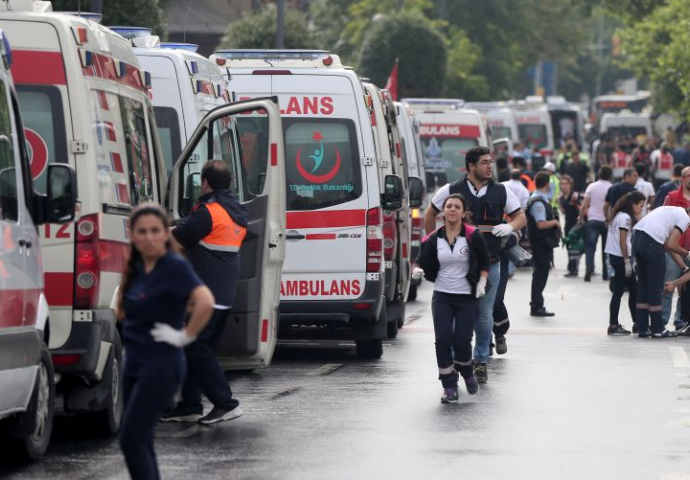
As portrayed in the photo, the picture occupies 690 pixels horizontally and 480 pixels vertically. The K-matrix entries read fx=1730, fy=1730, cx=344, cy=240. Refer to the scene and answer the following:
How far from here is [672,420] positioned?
10898mm

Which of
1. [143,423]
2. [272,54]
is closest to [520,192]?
[272,54]

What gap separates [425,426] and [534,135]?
140ft

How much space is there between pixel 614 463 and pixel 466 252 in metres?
2.98

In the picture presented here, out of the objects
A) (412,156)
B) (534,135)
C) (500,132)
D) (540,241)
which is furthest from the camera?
(534,135)

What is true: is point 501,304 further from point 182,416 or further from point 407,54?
point 407,54

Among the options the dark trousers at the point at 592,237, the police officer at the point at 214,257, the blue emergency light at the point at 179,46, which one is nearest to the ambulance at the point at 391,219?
the blue emergency light at the point at 179,46

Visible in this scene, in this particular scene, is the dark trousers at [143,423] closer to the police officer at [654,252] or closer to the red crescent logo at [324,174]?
the red crescent logo at [324,174]

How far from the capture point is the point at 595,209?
24625mm

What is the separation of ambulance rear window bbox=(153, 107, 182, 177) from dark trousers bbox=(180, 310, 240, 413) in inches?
A: 88.6

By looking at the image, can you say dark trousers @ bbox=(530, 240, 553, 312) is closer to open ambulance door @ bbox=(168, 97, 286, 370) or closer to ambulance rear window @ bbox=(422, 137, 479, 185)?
ambulance rear window @ bbox=(422, 137, 479, 185)

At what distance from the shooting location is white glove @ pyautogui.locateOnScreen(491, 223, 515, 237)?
13.0 m

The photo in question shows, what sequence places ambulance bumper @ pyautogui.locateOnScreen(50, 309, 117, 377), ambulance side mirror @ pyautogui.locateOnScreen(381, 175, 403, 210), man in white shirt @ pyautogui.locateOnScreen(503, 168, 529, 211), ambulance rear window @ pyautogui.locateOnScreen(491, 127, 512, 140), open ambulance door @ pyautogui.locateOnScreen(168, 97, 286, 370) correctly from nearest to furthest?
ambulance bumper @ pyautogui.locateOnScreen(50, 309, 117, 377) < open ambulance door @ pyautogui.locateOnScreen(168, 97, 286, 370) < ambulance side mirror @ pyautogui.locateOnScreen(381, 175, 403, 210) < man in white shirt @ pyautogui.locateOnScreen(503, 168, 529, 211) < ambulance rear window @ pyautogui.locateOnScreen(491, 127, 512, 140)

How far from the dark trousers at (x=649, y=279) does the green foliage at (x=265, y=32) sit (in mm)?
16829

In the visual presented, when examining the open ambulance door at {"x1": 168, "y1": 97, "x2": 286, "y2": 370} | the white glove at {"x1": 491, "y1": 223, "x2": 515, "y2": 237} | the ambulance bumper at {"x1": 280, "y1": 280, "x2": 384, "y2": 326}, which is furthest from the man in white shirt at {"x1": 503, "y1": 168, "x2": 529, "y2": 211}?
the open ambulance door at {"x1": 168, "y1": 97, "x2": 286, "y2": 370}
